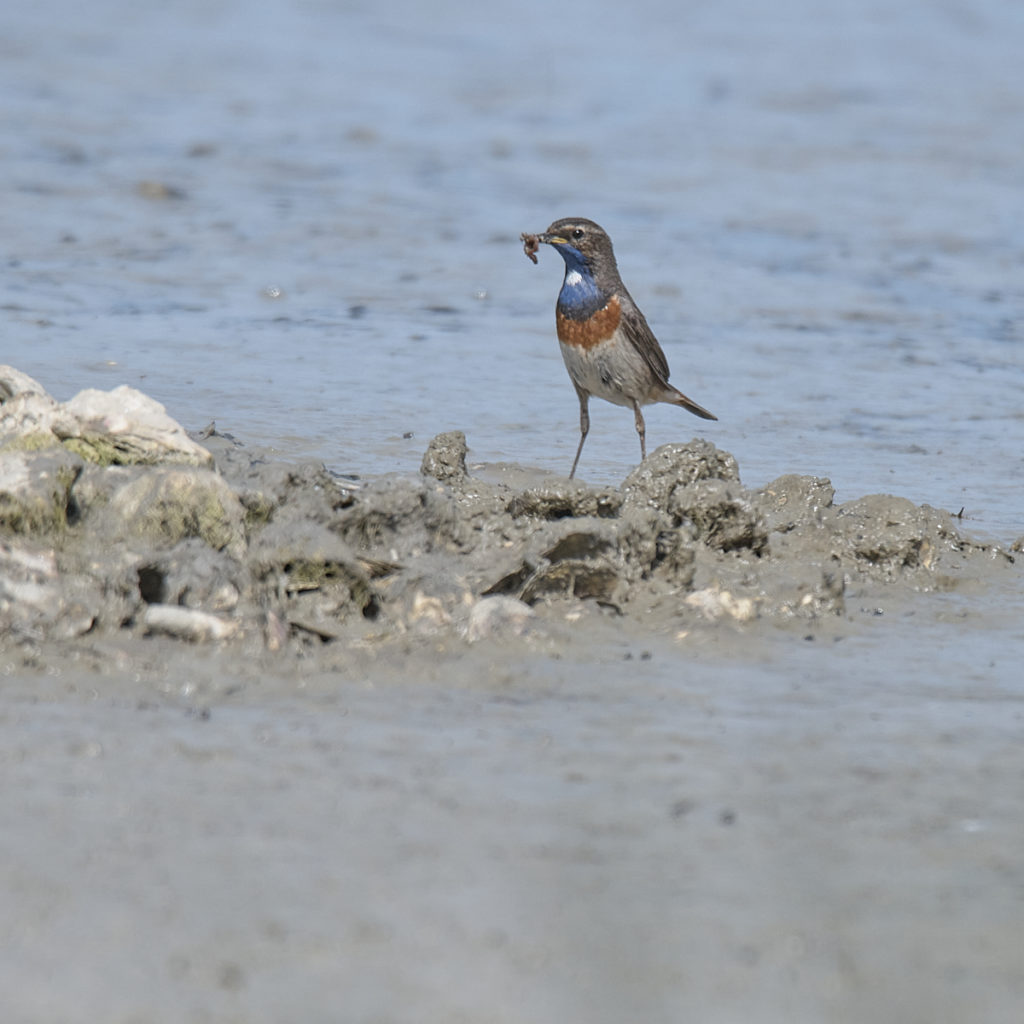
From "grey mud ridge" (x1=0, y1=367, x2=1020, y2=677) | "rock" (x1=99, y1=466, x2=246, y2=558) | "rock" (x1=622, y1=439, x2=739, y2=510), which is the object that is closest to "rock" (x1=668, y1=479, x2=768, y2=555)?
"grey mud ridge" (x1=0, y1=367, x2=1020, y2=677)

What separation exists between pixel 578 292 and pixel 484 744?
4603 millimetres

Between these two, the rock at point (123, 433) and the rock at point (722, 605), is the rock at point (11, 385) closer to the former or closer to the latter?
the rock at point (123, 433)

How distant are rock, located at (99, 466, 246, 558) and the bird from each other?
315cm

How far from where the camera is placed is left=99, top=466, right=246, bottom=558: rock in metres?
4.98

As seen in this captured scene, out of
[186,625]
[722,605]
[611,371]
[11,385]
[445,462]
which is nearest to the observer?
[186,625]

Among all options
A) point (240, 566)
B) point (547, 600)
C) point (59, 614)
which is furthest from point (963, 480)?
point (59, 614)

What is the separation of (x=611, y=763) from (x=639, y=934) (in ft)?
2.91

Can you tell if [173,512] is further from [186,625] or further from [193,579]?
[186,625]

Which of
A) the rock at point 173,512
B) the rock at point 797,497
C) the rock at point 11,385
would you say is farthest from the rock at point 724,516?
the rock at point 11,385

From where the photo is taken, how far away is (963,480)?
7926 millimetres

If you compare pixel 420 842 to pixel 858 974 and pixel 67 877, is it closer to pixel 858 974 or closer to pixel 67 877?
pixel 67 877

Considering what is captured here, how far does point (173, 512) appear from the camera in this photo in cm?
498

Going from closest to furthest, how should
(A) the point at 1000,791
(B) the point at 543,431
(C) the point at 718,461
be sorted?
1. (A) the point at 1000,791
2. (C) the point at 718,461
3. (B) the point at 543,431

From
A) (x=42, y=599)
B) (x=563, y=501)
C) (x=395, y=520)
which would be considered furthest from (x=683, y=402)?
(x=42, y=599)
